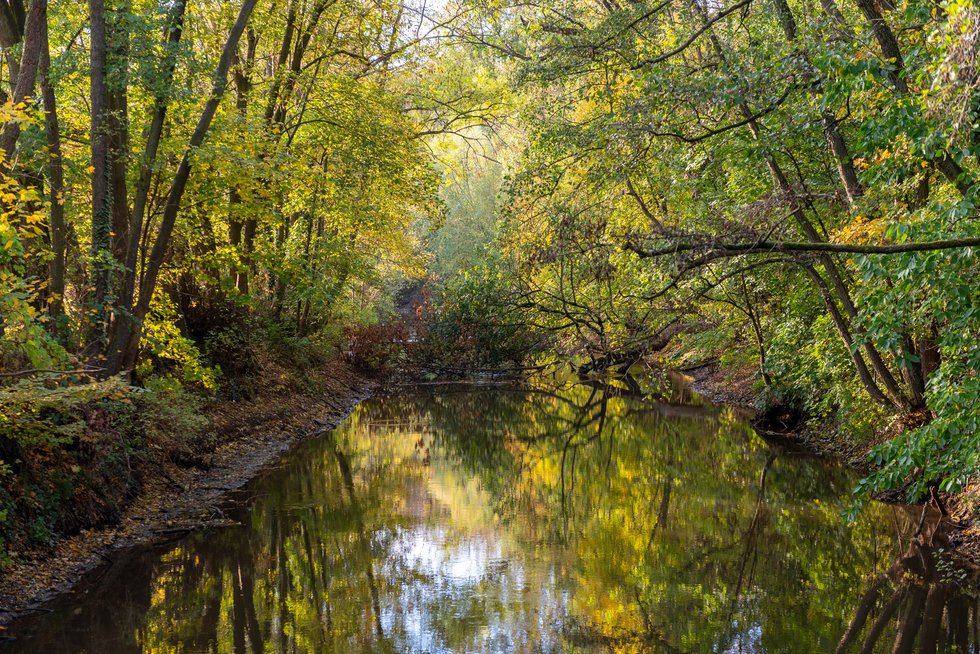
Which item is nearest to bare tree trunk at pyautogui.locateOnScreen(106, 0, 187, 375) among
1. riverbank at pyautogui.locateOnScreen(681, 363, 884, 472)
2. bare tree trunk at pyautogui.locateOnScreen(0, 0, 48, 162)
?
bare tree trunk at pyautogui.locateOnScreen(0, 0, 48, 162)

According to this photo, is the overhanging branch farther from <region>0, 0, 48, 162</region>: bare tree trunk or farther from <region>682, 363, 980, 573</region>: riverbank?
<region>0, 0, 48, 162</region>: bare tree trunk

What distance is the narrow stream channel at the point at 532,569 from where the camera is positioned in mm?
7246

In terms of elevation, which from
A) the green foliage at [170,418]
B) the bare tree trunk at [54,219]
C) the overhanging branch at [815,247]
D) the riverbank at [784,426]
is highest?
the bare tree trunk at [54,219]

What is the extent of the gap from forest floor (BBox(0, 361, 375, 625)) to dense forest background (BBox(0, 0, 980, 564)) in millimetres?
479

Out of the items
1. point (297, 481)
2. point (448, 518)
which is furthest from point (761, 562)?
point (297, 481)

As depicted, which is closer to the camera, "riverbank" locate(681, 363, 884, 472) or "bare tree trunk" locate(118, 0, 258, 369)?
"bare tree trunk" locate(118, 0, 258, 369)

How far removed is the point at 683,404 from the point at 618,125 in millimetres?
13053

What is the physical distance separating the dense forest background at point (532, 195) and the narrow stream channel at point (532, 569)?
1.27 metres

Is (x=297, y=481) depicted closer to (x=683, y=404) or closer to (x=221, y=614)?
(x=221, y=614)

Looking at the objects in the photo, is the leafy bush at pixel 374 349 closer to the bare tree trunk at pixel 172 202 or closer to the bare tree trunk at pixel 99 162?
the bare tree trunk at pixel 172 202

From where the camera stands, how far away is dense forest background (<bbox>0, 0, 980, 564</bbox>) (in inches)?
298

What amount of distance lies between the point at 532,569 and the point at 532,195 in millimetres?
7602

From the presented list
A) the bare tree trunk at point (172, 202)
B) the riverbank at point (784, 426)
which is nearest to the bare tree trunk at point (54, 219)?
the bare tree trunk at point (172, 202)

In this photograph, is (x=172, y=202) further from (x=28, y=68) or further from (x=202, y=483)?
(x=202, y=483)
